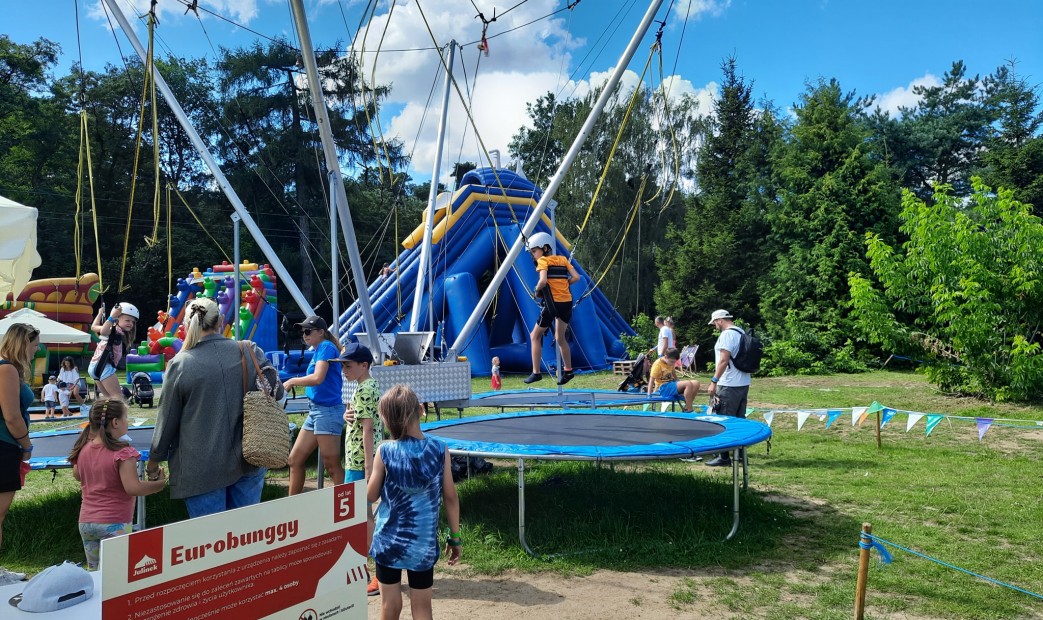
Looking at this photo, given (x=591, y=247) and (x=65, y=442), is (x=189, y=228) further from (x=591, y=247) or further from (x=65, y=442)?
(x=65, y=442)

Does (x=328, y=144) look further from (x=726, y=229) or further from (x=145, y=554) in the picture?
(x=726, y=229)

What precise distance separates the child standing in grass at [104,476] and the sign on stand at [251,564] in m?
1.64

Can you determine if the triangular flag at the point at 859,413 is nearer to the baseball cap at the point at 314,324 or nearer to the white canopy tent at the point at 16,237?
the baseball cap at the point at 314,324

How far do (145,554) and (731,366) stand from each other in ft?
19.3

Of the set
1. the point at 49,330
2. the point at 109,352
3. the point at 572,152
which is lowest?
the point at 109,352

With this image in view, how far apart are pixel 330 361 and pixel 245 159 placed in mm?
30155

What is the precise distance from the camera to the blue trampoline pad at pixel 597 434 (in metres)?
4.54

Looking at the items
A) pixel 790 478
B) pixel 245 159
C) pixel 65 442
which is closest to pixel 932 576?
pixel 790 478

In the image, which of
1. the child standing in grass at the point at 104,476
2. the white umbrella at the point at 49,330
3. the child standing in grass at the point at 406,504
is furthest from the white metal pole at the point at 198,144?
the white umbrella at the point at 49,330

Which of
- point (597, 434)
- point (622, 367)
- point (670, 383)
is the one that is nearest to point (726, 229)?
point (622, 367)

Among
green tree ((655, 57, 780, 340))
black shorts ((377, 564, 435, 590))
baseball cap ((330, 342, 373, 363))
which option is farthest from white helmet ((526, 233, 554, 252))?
green tree ((655, 57, 780, 340))

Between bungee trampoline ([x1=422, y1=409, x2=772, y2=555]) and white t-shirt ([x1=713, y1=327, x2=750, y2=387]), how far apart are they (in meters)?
0.57

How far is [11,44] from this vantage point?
1153 inches

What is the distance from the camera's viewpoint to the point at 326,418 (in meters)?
4.56
